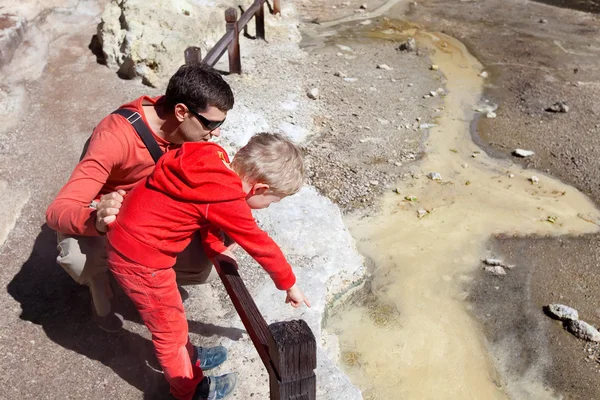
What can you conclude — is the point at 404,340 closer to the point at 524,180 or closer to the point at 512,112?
the point at 524,180

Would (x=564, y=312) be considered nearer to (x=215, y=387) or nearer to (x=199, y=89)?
(x=215, y=387)

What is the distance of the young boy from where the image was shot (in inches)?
81.0

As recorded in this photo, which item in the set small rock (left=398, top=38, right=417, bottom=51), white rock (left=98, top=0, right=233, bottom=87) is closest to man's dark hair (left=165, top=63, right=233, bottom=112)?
white rock (left=98, top=0, right=233, bottom=87)

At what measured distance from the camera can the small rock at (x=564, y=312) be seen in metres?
3.72

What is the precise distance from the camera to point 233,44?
588 cm

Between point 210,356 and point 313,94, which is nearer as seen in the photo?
point 210,356

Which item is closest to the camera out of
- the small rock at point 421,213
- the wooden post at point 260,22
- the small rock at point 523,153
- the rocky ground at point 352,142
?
the rocky ground at point 352,142

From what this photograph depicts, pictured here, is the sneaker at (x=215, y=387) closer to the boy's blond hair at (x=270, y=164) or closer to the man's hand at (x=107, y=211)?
the man's hand at (x=107, y=211)

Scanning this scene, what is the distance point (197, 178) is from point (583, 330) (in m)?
2.88

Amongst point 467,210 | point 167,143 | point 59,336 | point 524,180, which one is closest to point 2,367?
point 59,336

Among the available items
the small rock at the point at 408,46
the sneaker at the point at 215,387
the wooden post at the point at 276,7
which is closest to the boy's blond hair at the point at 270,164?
the sneaker at the point at 215,387

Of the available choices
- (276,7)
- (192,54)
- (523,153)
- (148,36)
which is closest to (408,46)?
(276,7)

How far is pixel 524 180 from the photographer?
5.15m

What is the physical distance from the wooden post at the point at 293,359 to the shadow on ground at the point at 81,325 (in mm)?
1052
